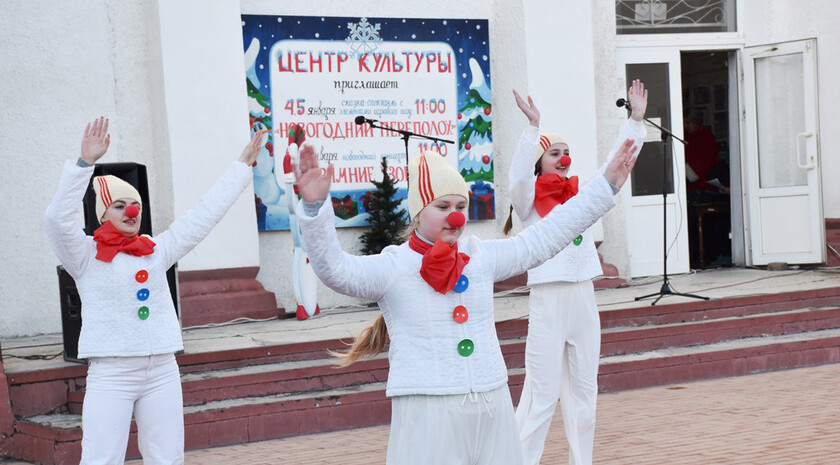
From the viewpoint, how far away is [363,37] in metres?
11.3

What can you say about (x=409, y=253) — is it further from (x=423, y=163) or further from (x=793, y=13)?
(x=793, y=13)

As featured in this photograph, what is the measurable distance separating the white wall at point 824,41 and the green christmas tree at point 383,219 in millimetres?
5130

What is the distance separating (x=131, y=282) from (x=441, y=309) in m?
2.03

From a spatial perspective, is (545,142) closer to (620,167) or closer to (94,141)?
(620,167)

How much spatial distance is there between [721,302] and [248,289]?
4.44 metres

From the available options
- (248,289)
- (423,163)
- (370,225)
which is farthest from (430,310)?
(370,225)

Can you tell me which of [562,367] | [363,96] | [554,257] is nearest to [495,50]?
[363,96]

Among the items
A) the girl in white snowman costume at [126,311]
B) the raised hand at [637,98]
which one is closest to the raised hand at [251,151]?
the girl in white snowman costume at [126,311]

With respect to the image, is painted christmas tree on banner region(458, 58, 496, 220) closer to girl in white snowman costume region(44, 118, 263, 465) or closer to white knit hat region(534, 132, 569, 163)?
white knit hat region(534, 132, 569, 163)

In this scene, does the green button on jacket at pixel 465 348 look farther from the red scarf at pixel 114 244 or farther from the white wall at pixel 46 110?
the white wall at pixel 46 110

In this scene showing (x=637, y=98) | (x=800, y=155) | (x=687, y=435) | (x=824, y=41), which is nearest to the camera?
(x=637, y=98)

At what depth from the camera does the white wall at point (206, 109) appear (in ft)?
32.9

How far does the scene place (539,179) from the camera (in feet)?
19.4

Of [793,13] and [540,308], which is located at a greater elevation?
[793,13]
